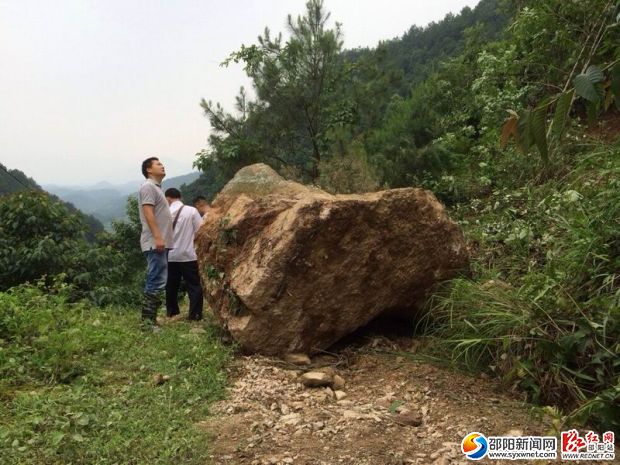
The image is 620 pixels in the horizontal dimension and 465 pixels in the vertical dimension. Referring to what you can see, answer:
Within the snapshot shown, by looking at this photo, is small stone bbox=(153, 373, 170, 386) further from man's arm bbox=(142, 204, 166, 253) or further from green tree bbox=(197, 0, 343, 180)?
green tree bbox=(197, 0, 343, 180)

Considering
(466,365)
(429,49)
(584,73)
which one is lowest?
(466,365)

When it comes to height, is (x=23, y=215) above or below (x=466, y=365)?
above

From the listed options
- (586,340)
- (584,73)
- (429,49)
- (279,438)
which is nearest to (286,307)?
(279,438)

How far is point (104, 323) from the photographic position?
4320 mm

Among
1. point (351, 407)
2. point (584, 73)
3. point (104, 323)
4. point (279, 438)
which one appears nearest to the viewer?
point (584, 73)

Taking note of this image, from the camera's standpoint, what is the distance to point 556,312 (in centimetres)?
278

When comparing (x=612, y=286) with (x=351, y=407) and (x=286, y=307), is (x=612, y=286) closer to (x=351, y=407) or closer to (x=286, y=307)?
(x=351, y=407)

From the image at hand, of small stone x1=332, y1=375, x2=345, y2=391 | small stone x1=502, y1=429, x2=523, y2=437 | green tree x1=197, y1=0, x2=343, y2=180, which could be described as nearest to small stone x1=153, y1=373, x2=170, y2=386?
small stone x1=332, y1=375, x2=345, y2=391

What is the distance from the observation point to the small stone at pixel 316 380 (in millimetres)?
3072

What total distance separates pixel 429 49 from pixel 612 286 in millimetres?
35416

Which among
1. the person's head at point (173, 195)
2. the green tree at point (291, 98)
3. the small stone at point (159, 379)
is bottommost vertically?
the small stone at point (159, 379)

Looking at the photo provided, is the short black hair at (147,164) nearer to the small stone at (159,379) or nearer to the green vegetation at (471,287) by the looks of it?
the green vegetation at (471,287)

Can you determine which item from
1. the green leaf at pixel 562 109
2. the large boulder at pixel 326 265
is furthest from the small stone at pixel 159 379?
the green leaf at pixel 562 109

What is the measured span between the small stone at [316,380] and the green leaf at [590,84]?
2.31 m
